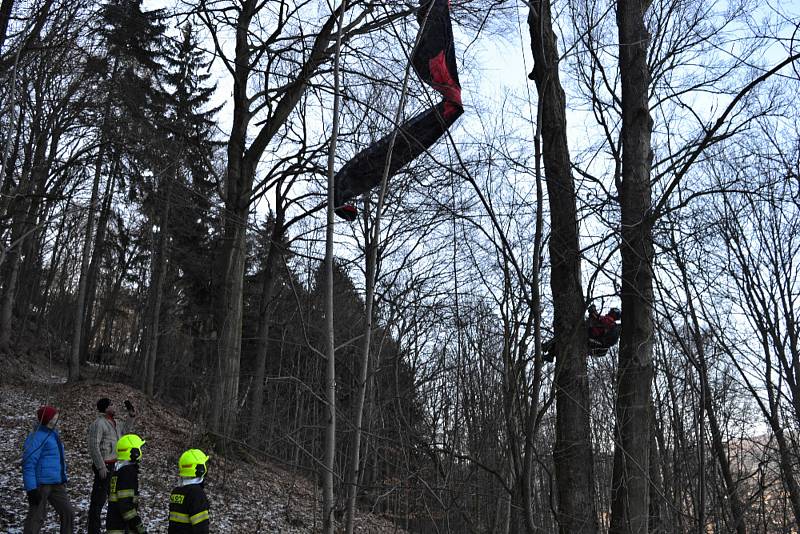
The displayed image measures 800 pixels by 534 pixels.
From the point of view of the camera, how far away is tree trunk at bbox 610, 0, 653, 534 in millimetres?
4227

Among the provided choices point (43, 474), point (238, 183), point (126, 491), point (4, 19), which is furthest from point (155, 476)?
point (4, 19)

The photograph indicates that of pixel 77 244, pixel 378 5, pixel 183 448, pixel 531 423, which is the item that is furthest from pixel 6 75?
pixel 77 244

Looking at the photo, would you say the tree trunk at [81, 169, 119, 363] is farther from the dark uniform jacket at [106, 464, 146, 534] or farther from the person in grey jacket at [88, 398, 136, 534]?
the dark uniform jacket at [106, 464, 146, 534]

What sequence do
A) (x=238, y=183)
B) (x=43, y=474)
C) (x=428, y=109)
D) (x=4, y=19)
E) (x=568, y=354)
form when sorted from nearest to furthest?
(x=428, y=109) < (x=568, y=354) < (x=43, y=474) < (x=4, y=19) < (x=238, y=183)

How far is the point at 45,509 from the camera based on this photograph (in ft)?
21.3

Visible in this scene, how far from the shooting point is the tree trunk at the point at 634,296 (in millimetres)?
4227

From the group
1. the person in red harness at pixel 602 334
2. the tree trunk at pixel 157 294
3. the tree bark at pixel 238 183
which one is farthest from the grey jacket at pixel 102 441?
the tree trunk at pixel 157 294

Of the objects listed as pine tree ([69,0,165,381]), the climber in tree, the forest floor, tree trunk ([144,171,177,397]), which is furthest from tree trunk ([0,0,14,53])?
tree trunk ([144,171,177,397])

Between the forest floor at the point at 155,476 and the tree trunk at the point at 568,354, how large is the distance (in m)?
3.27

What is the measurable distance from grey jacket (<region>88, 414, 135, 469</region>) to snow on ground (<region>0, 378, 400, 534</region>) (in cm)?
122

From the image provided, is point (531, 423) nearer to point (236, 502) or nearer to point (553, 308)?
point (553, 308)

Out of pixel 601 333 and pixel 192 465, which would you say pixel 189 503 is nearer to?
pixel 192 465

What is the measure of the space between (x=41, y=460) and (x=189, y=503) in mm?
2495

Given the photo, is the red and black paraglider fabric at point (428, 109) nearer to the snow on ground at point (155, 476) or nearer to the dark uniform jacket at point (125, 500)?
the dark uniform jacket at point (125, 500)
